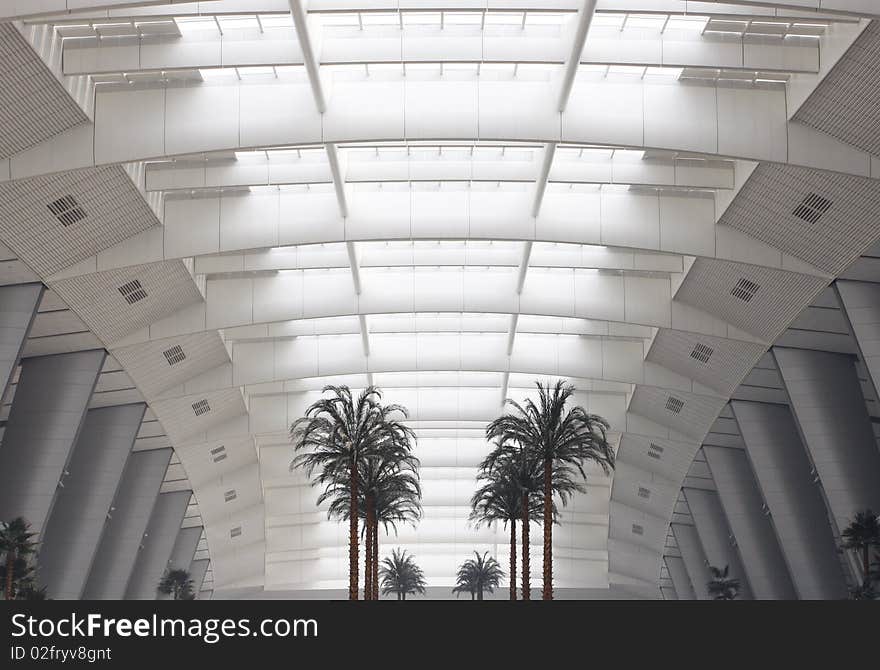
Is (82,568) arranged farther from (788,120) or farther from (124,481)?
(788,120)

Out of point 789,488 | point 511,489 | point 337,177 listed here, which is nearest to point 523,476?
point 511,489

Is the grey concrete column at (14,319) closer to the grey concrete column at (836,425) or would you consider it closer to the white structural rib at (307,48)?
the white structural rib at (307,48)

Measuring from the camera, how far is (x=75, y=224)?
29.5m

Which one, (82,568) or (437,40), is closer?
(437,40)

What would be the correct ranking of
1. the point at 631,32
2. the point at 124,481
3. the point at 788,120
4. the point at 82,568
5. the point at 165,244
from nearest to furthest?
the point at 631,32 < the point at 788,120 < the point at 165,244 < the point at 82,568 < the point at 124,481

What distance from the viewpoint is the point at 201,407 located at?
153ft

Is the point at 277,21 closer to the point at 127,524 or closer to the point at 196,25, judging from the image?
the point at 196,25

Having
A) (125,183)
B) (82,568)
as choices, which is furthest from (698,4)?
(82,568)

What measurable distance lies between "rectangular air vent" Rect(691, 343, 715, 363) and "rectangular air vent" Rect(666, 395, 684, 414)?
5195mm

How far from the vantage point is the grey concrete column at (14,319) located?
2964cm

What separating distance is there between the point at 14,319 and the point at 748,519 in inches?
1213

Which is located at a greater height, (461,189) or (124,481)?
(461,189)

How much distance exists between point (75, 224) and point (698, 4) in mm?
15392

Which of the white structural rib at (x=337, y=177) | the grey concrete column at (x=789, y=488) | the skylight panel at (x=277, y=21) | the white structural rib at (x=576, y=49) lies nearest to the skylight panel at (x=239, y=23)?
the skylight panel at (x=277, y=21)
